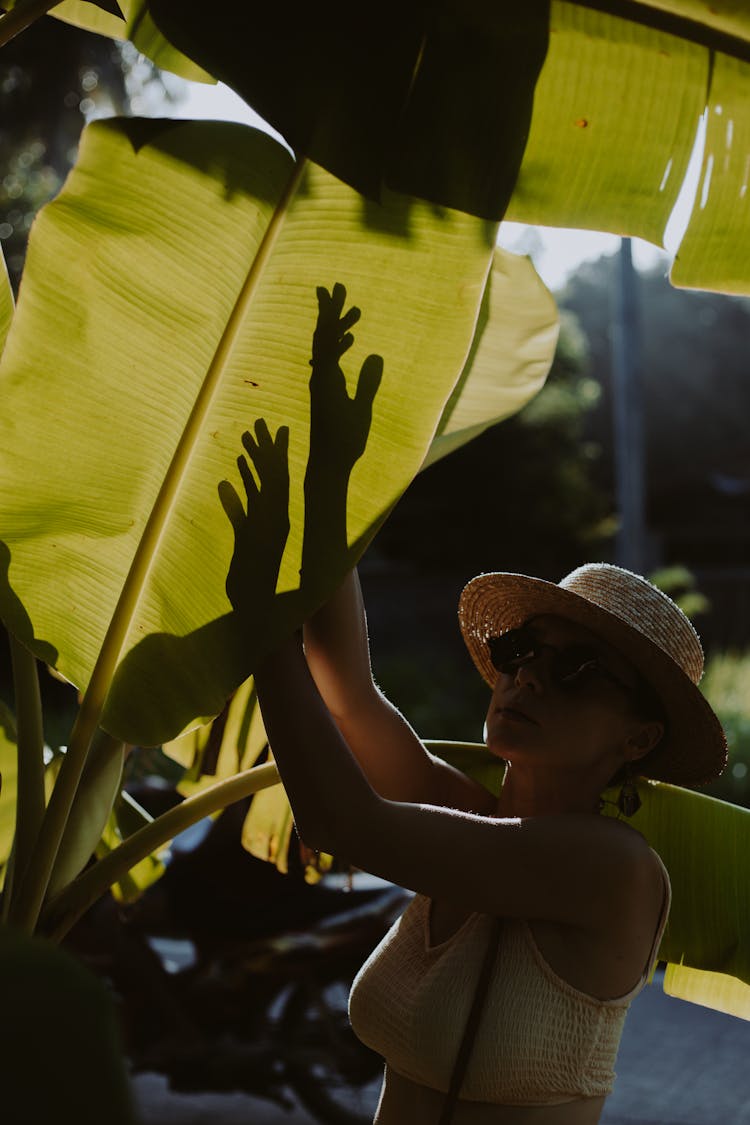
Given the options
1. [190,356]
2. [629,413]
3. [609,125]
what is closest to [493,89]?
[609,125]

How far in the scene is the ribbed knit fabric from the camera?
134 cm

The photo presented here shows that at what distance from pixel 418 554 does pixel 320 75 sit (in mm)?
17662

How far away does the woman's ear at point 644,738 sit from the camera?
5.13ft

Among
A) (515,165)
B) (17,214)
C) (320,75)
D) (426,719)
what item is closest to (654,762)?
(515,165)

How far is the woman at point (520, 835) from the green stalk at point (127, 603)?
0.22 meters

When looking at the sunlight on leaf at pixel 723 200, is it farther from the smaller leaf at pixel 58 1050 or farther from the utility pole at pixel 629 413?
the utility pole at pixel 629 413

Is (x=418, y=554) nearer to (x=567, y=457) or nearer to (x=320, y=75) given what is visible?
(x=567, y=457)

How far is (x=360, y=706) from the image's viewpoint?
157 cm

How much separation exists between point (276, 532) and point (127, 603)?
0.23 m

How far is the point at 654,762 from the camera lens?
5.40 feet

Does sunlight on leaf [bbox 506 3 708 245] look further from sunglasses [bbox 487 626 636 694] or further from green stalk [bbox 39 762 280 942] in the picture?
green stalk [bbox 39 762 280 942]

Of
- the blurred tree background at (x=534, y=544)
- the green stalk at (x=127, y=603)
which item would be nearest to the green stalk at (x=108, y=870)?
the green stalk at (x=127, y=603)

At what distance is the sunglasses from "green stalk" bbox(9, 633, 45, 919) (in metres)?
0.61

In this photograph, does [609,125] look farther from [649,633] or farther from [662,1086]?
[662,1086]
